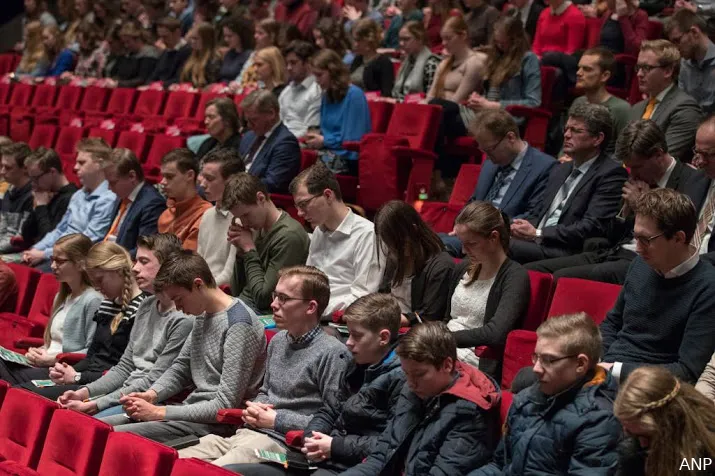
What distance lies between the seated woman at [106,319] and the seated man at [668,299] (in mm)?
1691

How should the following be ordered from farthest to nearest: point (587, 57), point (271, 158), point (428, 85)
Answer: point (428, 85) < point (271, 158) < point (587, 57)

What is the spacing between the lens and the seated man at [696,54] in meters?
4.16

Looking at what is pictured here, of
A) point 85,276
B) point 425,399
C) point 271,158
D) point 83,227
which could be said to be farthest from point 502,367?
point 83,227

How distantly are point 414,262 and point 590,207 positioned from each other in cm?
64

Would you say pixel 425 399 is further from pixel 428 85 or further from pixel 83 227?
pixel 428 85

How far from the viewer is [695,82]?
422 centimetres

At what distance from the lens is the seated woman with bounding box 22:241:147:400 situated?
3439 mm

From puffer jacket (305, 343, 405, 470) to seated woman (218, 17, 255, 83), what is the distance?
13.5 feet

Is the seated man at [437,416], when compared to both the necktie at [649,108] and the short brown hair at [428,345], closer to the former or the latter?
the short brown hair at [428,345]

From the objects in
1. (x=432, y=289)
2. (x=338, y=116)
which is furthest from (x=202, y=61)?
(x=432, y=289)

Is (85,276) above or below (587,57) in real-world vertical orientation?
below

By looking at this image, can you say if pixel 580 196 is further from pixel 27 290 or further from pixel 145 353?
pixel 27 290

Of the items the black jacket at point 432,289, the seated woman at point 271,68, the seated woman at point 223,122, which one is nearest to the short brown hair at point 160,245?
the black jacket at point 432,289

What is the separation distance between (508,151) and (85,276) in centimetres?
162
